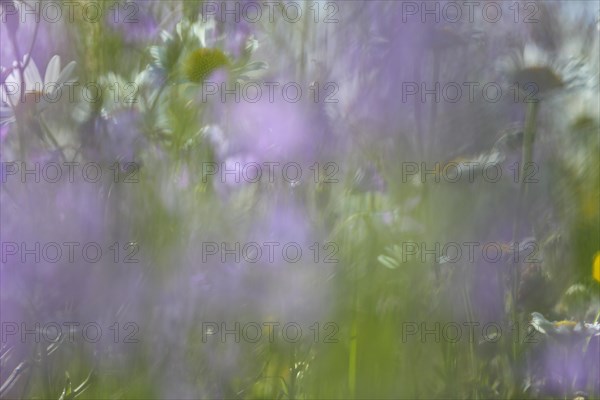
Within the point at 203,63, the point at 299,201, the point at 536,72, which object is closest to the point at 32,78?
the point at 203,63

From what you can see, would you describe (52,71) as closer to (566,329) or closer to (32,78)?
(32,78)

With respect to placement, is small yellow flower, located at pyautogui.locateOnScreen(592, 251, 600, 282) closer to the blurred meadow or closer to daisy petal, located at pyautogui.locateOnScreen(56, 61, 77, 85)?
the blurred meadow

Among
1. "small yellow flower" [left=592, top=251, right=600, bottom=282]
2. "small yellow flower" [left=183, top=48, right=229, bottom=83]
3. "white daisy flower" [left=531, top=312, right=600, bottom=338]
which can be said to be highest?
"small yellow flower" [left=183, top=48, right=229, bottom=83]

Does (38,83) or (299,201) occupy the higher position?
(38,83)

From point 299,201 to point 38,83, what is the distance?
24cm

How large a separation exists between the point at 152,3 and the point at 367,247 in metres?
0.30

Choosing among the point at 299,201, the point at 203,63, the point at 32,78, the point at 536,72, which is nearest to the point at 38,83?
the point at 32,78

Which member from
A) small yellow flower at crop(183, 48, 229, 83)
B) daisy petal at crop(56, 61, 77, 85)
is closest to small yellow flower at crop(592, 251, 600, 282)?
small yellow flower at crop(183, 48, 229, 83)

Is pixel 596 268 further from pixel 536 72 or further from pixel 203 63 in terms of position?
pixel 203 63

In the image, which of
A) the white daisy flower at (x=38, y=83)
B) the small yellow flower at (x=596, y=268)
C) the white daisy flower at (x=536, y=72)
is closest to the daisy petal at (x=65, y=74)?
the white daisy flower at (x=38, y=83)

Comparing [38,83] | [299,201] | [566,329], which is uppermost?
[38,83]

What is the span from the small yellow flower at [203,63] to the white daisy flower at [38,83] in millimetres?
98

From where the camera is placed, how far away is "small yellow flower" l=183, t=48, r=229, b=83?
651 mm

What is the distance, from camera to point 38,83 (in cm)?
62
